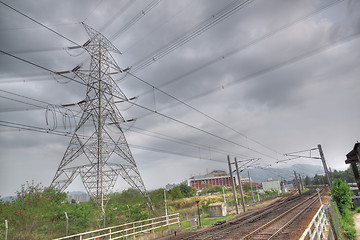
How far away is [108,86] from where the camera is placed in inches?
889

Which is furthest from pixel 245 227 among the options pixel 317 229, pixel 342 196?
pixel 317 229

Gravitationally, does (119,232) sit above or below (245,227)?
above

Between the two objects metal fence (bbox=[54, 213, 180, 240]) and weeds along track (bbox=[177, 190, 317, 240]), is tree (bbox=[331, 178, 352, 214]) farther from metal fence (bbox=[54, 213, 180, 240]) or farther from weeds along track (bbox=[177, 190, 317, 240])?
metal fence (bbox=[54, 213, 180, 240])

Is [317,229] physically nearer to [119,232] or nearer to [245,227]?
[245,227]

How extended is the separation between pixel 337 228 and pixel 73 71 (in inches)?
938

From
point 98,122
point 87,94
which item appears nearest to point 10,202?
point 98,122

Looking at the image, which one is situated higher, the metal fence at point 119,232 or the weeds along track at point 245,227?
the metal fence at point 119,232

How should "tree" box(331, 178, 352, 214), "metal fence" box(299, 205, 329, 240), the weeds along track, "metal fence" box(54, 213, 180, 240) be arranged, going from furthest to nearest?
"tree" box(331, 178, 352, 214), the weeds along track, "metal fence" box(54, 213, 180, 240), "metal fence" box(299, 205, 329, 240)

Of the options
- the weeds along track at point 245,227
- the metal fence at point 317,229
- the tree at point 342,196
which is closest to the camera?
the metal fence at point 317,229

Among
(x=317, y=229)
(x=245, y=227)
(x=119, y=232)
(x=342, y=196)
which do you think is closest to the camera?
(x=317, y=229)

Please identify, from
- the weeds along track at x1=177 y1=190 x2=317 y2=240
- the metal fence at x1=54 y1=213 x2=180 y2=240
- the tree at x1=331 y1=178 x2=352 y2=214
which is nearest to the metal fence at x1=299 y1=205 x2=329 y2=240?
the weeds along track at x1=177 y1=190 x2=317 y2=240

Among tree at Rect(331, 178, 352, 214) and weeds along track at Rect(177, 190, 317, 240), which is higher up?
tree at Rect(331, 178, 352, 214)

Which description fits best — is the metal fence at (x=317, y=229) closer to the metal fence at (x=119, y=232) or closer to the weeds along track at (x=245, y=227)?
the weeds along track at (x=245, y=227)

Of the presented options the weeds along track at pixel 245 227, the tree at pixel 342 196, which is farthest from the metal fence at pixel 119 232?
the tree at pixel 342 196
